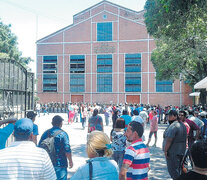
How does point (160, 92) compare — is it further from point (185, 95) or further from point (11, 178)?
point (11, 178)

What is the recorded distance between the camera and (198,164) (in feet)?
6.75

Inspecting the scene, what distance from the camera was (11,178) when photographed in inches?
92.0

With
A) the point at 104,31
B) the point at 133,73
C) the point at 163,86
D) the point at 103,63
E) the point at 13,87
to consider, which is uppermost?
the point at 104,31

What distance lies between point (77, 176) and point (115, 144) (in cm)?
296

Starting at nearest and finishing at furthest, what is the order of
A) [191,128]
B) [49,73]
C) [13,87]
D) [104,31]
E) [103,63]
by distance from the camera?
[191,128] → [13,87] → [104,31] → [103,63] → [49,73]

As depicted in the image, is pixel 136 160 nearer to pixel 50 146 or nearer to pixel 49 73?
pixel 50 146

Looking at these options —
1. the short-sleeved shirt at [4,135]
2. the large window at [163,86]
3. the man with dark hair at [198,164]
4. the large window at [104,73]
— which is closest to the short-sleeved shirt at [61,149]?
the short-sleeved shirt at [4,135]

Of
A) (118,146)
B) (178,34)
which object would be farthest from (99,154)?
(178,34)

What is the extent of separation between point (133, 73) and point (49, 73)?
45.0 ft

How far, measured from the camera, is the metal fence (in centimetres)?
702

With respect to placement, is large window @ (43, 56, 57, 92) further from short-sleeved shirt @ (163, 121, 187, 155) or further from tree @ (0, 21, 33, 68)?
short-sleeved shirt @ (163, 121, 187, 155)

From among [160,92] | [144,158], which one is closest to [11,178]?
[144,158]

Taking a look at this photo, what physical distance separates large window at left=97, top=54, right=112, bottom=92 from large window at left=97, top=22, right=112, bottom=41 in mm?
2806

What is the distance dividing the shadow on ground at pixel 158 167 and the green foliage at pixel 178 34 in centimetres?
460
